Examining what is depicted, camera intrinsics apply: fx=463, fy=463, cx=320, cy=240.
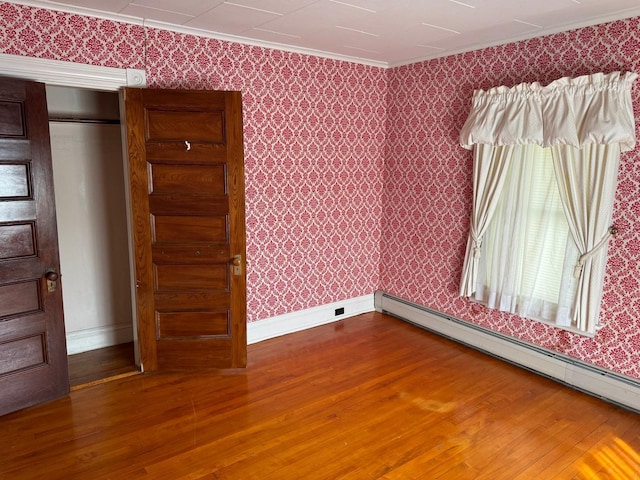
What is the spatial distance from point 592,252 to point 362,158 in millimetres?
2412

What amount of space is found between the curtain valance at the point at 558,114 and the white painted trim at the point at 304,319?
215cm

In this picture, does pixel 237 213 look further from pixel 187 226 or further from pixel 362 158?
pixel 362 158

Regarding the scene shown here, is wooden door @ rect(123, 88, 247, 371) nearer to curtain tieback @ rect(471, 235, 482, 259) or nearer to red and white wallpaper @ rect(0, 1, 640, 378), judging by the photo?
red and white wallpaper @ rect(0, 1, 640, 378)

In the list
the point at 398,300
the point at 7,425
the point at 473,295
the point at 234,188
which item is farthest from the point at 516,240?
the point at 7,425

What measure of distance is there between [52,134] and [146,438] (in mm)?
2651

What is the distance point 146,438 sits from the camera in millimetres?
2908

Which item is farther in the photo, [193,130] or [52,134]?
[52,134]

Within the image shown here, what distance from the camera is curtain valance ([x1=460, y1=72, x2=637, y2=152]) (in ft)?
10.2

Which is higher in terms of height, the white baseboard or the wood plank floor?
the white baseboard

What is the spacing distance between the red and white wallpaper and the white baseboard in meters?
1.23

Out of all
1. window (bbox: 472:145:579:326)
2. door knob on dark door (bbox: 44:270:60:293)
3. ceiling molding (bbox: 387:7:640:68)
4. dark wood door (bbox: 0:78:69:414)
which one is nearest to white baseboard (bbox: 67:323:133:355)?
dark wood door (bbox: 0:78:69:414)

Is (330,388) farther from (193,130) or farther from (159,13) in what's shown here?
(159,13)

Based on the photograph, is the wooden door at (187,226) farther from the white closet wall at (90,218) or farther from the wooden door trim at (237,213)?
the white closet wall at (90,218)

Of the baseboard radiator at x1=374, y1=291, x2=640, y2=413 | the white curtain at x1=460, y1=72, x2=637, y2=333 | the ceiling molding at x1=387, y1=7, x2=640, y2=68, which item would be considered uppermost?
the ceiling molding at x1=387, y1=7, x2=640, y2=68
